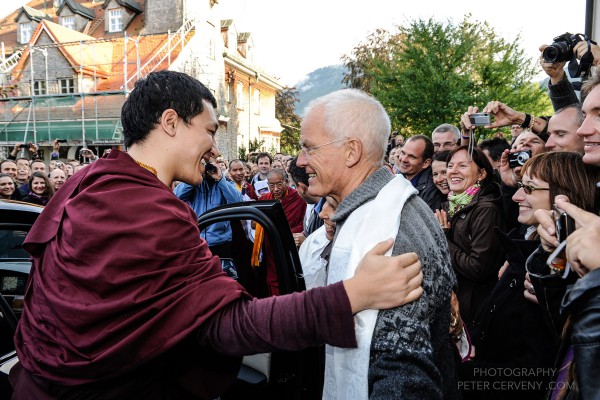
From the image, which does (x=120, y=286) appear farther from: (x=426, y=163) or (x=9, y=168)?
(x=9, y=168)

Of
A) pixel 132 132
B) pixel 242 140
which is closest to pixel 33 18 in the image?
pixel 242 140

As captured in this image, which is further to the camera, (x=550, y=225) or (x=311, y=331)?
(x=550, y=225)

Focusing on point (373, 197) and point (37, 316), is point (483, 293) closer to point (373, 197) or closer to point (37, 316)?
point (373, 197)

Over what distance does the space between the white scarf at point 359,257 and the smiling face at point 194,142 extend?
70cm

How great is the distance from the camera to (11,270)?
9.05 ft

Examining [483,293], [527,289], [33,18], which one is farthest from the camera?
[33,18]

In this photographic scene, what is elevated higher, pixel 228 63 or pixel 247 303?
pixel 228 63

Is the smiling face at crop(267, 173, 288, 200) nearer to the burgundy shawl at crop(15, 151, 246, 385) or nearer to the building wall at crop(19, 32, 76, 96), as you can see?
the burgundy shawl at crop(15, 151, 246, 385)

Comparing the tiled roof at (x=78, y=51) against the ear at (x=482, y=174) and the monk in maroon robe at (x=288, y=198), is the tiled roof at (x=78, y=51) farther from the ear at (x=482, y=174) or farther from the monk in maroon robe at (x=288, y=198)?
the ear at (x=482, y=174)

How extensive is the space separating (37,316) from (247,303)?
0.81 m

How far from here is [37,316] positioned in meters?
1.62

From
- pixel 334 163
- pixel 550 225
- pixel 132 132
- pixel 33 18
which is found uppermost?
pixel 33 18

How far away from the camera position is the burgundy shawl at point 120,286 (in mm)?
1435

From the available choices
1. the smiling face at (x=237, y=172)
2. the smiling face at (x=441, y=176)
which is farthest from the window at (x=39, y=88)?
the smiling face at (x=441, y=176)
